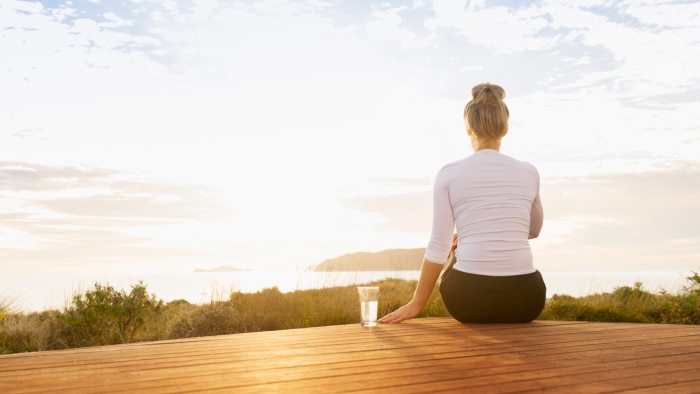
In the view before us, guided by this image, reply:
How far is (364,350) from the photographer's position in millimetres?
2568

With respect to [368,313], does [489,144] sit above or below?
above

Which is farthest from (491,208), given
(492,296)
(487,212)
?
(492,296)

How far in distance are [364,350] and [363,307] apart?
2.96ft

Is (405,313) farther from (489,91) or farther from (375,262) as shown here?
(375,262)

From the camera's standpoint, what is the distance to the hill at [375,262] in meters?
8.59

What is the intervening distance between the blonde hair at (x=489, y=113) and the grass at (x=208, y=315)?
13.6 feet

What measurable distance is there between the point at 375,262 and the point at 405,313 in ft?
17.9

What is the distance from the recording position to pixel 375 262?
9.05 metres

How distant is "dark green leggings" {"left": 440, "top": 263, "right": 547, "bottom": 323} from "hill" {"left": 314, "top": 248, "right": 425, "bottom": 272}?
4.84m

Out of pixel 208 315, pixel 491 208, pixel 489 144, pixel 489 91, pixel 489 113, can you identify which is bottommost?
pixel 208 315

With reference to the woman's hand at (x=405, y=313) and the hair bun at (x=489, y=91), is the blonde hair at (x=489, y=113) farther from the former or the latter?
the woman's hand at (x=405, y=313)

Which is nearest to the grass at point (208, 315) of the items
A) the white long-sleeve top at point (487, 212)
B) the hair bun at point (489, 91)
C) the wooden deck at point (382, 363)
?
the white long-sleeve top at point (487, 212)

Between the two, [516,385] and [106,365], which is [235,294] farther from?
[516,385]

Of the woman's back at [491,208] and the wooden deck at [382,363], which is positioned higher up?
the woman's back at [491,208]
